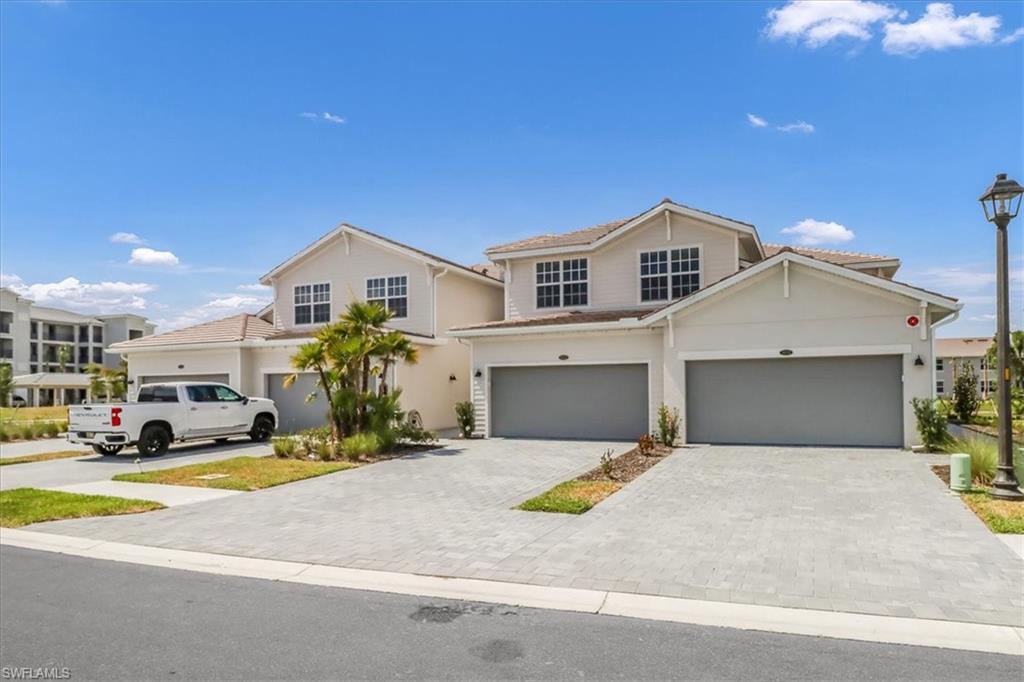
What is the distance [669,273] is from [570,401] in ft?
16.8

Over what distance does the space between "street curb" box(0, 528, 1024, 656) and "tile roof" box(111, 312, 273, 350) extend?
1790 cm

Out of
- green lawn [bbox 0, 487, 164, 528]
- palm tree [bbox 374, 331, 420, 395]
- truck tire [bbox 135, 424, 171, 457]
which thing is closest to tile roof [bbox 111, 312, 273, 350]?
truck tire [bbox 135, 424, 171, 457]

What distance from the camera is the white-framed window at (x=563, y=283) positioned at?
2198 centimetres

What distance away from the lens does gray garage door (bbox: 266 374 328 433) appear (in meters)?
23.4

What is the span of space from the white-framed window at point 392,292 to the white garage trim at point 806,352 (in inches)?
428

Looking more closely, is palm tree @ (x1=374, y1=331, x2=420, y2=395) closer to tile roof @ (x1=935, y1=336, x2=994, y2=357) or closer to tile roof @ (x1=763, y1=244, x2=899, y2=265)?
tile roof @ (x1=763, y1=244, x2=899, y2=265)

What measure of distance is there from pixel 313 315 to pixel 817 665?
23992mm

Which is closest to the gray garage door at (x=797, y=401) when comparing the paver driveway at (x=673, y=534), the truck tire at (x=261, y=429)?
the paver driveway at (x=673, y=534)

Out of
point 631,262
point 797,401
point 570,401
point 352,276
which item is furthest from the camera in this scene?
point 352,276

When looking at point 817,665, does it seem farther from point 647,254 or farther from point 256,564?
point 647,254

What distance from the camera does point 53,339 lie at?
8269 centimetres

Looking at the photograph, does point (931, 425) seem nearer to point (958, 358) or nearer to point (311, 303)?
point (311, 303)

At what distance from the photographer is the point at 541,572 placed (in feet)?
22.2

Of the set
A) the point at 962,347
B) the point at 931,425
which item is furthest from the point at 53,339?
the point at 962,347
